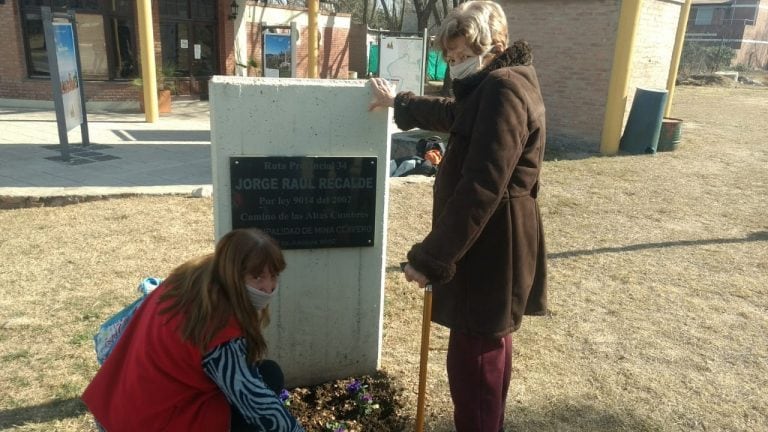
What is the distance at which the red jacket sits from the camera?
180 cm

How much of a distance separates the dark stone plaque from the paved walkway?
4.10 m

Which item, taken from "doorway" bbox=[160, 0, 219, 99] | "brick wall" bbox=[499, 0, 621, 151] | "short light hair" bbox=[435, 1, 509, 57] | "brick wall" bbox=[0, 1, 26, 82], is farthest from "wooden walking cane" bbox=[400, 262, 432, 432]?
"brick wall" bbox=[0, 1, 26, 82]

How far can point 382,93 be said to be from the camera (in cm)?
260

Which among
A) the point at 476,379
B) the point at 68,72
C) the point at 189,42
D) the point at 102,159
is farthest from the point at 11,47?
the point at 476,379

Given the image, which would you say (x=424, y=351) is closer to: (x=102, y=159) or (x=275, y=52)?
(x=102, y=159)

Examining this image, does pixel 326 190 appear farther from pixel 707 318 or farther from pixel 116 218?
pixel 116 218

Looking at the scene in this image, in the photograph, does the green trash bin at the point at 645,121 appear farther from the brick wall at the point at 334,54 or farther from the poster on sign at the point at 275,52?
the brick wall at the point at 334,54

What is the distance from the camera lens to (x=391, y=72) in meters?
14.0

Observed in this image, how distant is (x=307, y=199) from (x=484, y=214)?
3.26 feet

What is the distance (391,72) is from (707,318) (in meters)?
10.9

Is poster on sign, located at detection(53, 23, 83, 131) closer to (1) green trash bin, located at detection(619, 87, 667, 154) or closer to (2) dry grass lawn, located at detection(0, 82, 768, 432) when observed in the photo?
(2) dry grass lawn, located at detection(0, 82, 768, 432)

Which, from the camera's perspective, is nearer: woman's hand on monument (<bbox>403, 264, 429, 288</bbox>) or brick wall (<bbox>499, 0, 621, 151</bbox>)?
woman's hand on monument (<bbox>403, 264, 429, 288</bbox>)

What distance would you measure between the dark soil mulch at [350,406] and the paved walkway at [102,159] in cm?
407

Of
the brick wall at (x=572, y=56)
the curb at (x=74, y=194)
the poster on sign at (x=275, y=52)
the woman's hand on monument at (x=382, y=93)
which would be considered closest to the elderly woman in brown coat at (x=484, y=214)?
the woman's hand on monument at (x=382, y=93)
